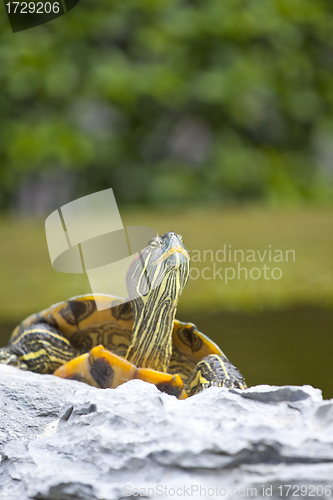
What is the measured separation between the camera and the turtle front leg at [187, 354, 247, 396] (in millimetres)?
626

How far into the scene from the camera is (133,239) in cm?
84

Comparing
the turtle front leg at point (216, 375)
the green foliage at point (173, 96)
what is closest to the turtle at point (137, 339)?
the turtle front leg at point (216, 375)

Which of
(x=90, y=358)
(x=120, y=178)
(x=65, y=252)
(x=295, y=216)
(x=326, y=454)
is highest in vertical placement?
(x=120, y=178)

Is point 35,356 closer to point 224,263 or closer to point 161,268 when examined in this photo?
point 161,268

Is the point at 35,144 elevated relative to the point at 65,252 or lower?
elevated

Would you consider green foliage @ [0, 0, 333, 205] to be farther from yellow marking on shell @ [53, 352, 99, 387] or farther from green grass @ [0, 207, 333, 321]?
yellow marking on shell @ [53, 352, 99, 387]

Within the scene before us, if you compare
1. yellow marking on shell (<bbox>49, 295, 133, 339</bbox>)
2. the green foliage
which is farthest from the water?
the green foliage

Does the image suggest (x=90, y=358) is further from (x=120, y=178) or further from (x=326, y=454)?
(x=120, y=178)

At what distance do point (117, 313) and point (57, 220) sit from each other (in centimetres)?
20

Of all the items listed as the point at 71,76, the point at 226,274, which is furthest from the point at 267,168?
the point at 226,274

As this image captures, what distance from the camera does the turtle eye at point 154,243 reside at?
24.9 inches

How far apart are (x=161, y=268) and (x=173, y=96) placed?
86.3 inches

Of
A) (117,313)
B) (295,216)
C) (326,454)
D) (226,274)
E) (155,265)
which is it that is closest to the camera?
(326,454)

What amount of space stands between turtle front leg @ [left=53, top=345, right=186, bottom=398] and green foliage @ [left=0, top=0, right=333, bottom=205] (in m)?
1.90
